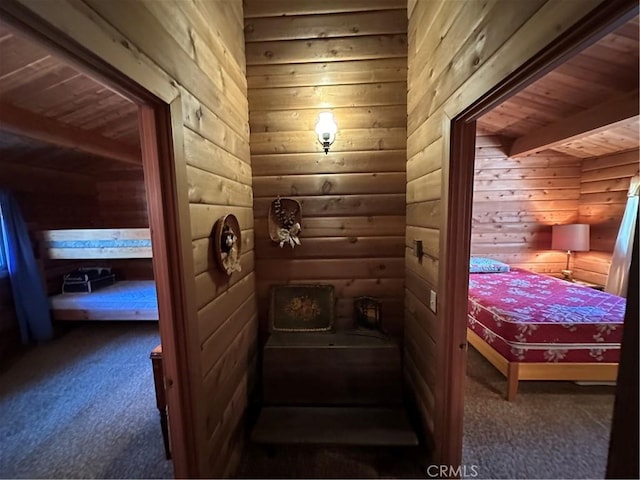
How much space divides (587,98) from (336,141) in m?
2.50

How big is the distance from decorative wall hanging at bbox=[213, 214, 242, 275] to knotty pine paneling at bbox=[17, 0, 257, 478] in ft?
0.15

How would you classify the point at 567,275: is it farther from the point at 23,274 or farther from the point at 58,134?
the point at 23,274

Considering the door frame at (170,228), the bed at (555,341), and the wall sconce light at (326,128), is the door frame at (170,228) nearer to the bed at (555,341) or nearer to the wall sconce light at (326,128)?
the wall sconce light at (326,128)

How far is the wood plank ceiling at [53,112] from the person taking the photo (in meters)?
1.69

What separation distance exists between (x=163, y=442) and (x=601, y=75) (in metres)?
4.25

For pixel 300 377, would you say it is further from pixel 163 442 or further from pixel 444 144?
pixel 444 144

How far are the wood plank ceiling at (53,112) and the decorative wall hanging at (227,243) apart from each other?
0.86 metres

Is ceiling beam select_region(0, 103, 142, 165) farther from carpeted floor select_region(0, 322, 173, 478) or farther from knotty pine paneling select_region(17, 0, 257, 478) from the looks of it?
carpeted floor select_region(0, 322, 173, 478)

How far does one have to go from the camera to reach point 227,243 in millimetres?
1523

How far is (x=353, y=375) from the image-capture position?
1.98 meters

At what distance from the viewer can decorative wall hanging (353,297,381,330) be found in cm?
216

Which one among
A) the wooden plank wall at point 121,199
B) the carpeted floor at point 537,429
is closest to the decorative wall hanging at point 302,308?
the carpeted floor at point 537,429

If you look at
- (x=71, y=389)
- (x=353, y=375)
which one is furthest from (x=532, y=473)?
(x=71, y=389)

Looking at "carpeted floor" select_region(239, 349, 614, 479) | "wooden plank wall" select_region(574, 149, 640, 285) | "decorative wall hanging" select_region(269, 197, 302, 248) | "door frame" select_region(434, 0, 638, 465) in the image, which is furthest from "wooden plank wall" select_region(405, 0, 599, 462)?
"wooden plank wall" select_region(574, 149, 640, 285)
